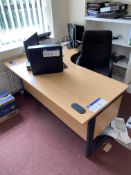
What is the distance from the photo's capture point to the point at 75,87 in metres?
1.49

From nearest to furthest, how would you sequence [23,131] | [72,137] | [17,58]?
[72,137] < [23,131] < [17,58]

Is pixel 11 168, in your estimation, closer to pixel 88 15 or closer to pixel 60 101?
pixel 60 101

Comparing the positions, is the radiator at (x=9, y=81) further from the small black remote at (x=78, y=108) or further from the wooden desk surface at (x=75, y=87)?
the small black remote at (x=78, y=108)

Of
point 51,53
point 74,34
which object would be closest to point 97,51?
point 74,34

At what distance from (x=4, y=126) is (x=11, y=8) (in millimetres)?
1822

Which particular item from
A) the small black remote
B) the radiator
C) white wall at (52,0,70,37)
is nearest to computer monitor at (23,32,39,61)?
the radiator

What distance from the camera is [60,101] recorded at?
130 cm

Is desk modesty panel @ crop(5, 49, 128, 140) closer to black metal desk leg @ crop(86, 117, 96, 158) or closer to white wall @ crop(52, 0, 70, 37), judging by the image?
black metal desk leg @ crop(86, 117, 96, 158)

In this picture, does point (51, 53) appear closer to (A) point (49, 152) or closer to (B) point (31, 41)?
(B) point (31, 41)

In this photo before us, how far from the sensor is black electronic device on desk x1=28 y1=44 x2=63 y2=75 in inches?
61.1

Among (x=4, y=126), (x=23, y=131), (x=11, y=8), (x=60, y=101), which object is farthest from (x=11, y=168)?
(x=11, y=8)

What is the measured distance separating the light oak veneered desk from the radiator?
611 millimetres

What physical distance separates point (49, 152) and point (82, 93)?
33.0 inches

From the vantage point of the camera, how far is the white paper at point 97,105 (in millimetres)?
1194
